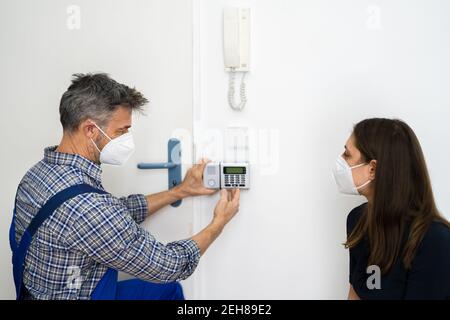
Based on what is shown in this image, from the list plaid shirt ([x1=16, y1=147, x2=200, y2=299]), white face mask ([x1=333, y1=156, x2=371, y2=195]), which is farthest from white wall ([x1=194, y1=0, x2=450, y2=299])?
plaid shirt ([x1=16, y1=147, x2=200, y2=299])

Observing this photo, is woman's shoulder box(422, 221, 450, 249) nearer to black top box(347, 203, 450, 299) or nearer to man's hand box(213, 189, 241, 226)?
black top box(347, 203, 450, 299)

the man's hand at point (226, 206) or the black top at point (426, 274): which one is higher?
the man's hand at point (226, 206)

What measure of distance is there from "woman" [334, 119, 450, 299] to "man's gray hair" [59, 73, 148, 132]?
765mm

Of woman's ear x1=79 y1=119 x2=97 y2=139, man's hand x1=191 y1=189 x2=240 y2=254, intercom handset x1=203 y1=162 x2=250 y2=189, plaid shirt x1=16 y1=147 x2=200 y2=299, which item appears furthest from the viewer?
intercom handset x1=203 y1=162 x2=250 y2=189

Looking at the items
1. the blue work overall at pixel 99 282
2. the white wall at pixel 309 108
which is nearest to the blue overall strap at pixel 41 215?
the blue work overall at pixel 99 282

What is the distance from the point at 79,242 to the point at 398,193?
927 mm

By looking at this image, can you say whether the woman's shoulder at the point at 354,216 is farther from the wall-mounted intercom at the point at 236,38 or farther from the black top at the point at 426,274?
the wall-mounted intercom at the point at 236,38

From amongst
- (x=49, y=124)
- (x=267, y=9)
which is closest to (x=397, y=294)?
(x=267, y=9)

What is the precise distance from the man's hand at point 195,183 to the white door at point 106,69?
0.21 ft

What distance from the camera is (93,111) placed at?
1.10m

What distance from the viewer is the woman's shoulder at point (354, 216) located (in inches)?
49.3

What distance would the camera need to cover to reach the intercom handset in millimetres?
1354

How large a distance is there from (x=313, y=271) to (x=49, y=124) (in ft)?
4.01
